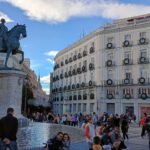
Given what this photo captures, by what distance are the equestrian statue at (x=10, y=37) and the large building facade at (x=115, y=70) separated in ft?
125

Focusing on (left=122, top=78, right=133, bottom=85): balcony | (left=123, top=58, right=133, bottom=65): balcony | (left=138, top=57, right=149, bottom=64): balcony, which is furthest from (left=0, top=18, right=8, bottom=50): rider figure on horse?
(left=123, top=58, right=133, bottom=65): balcony

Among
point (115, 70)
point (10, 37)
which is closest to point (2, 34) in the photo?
point (10, 37)

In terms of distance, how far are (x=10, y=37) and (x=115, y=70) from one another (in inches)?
1649

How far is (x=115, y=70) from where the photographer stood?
2530 inches

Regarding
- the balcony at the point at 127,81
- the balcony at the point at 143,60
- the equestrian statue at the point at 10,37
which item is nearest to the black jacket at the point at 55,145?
the equestrian statue at the point at 10,37

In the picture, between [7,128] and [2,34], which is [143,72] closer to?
[2,34]

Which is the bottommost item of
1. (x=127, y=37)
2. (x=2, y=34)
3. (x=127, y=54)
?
(x=2, y=34)

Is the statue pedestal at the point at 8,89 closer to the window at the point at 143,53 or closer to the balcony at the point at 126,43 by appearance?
the window at the point at 143,53

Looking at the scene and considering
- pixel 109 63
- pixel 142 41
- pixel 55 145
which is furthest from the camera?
pixel 109 63

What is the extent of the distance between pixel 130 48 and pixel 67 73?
73.8 feet

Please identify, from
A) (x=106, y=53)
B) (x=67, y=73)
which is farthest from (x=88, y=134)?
(x=67, y=73)

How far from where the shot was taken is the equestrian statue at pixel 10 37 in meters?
24.2

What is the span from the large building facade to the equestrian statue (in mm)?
37994

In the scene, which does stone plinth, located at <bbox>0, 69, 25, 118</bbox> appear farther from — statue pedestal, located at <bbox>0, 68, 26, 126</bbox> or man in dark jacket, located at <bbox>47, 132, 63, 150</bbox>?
man in dark jacket, located at <bbox>47, 132, 63, 150</bbox>
